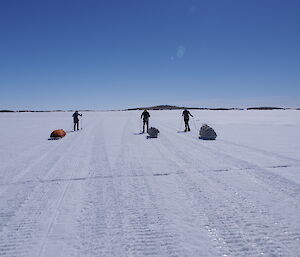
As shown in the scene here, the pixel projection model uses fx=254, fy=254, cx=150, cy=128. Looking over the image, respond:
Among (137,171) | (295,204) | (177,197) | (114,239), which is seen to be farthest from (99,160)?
(295,204)

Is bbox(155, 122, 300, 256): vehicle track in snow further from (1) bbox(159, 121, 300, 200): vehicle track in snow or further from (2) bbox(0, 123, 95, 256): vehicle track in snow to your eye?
(2) bbox(0, 123, 95, 256): vehicle track in snow

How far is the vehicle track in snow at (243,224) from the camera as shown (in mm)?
3045

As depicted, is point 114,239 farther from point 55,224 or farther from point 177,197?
point 177,197

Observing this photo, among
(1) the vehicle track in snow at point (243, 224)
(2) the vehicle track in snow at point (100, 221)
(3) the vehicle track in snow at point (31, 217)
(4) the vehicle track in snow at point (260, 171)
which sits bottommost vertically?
(3) the vehicle track in snow at point (31, 217)

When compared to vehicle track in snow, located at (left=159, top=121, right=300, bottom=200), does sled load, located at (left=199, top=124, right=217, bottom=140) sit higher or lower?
higher

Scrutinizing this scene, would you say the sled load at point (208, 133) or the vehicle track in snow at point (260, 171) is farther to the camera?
the sled load at point (208, 133)

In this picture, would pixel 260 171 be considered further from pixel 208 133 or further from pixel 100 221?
pixel 208 133

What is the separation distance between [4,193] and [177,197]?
11.5ft

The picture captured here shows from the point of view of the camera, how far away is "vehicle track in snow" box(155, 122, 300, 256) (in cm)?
304

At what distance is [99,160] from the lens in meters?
8.23

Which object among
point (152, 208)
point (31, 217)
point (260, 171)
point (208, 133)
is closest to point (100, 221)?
point (152, 208)

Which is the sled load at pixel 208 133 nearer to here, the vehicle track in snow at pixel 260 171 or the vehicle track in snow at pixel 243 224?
the vehicle track in snow at pixel 260 171

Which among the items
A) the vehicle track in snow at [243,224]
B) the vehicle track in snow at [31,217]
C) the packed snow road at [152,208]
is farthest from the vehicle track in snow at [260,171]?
the vehicle track in snow at [31,217]

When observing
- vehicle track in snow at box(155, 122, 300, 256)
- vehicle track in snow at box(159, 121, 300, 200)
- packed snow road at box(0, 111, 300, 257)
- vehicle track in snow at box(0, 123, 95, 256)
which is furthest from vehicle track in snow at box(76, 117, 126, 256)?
vehicle track in snow at box(159, 121, 300, 200)
